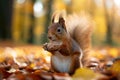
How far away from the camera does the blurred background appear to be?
1964 cm

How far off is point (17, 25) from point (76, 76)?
3206 centimetres

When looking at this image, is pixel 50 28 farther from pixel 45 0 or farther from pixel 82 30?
pixel 45 0

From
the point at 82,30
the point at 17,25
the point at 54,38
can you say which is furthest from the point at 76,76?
the point at 17,25

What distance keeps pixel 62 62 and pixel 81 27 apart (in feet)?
1.83

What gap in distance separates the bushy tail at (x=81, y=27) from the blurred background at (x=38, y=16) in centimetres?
1466

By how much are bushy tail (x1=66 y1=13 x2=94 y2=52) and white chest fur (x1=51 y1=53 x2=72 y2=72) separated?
39 centimetres

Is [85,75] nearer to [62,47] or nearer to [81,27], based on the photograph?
[62,47]

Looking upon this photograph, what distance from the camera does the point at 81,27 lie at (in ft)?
12.2

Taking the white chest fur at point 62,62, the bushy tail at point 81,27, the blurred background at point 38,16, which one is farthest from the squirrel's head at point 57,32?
the blurred background at point 38,16

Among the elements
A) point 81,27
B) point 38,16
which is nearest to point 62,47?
point 81,27

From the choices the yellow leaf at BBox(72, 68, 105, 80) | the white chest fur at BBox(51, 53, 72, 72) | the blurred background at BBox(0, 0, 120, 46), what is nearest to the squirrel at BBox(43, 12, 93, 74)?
the white chest fur at BBox(51, 53, 72, 72)

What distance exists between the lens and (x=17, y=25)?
1364 inches

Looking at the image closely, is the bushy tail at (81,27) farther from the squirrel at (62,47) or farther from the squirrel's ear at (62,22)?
the squirrel's ear at (62,22)

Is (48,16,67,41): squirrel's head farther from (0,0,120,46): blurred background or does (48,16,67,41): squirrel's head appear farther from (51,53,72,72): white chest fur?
(0,0,120,46): blurred background
